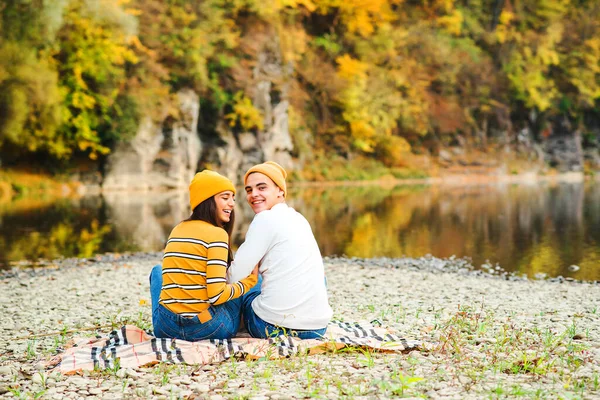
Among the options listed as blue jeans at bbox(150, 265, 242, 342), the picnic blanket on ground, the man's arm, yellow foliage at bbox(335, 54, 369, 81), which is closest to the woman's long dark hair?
the man's arm

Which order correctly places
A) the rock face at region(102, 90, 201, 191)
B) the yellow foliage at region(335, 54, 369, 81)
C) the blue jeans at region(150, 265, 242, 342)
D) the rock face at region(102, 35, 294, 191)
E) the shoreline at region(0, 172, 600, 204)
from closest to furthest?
the blue jeans at region(150, 265, 242, 342) < the shoreline at region(0, 172, 600, 204) < the rock face at region(102, 90, 201, 191) < the rock face at region(102, 35, 294, 191) < the yellow foliage at region(335, 54, 369, 81)

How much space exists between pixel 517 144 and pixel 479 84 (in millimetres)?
5847

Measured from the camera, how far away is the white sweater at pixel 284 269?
5.08 m

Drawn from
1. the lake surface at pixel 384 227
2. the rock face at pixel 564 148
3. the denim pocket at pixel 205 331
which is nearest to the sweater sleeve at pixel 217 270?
the denim pocket at pixel 205 331

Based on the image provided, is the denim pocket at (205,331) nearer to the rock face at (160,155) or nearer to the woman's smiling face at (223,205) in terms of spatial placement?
the woman's smiling face at (223,205)

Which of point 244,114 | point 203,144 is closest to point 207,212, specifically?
point 244,114

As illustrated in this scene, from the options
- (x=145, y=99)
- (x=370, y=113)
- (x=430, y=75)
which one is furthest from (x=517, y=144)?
(x=145, y=99)

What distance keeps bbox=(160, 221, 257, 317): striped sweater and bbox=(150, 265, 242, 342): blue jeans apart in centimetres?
8

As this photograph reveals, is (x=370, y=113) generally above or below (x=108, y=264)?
above

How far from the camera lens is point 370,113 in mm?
41188

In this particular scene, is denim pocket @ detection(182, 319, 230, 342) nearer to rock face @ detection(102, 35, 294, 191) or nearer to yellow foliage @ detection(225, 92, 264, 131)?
rock face @ detection(102, 35, 294, 191)

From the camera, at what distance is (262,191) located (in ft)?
17.1

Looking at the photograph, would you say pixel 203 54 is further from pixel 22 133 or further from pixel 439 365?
pixel 439 365

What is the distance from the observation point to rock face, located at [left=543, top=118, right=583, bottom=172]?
Result: 172 feet
